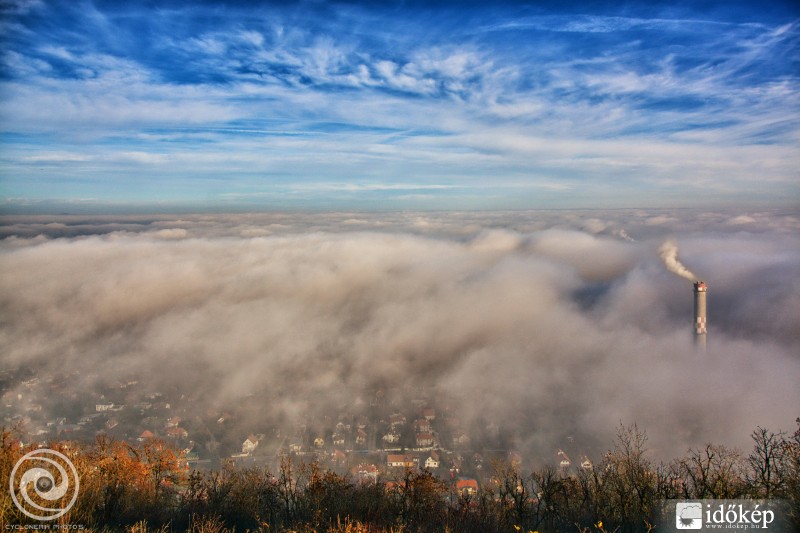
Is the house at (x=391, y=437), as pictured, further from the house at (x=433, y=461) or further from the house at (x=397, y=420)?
the house at (x=433, y=461)

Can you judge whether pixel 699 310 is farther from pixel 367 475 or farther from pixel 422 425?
pixel 367 475

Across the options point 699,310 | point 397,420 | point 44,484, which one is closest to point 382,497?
point 44,484

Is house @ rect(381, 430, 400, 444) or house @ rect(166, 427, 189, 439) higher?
house @ rect(166, 427, 189, 439)

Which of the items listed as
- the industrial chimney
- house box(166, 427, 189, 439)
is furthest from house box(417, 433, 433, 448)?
the industrial chimney

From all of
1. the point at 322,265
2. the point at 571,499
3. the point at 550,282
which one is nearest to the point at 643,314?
the point at 550,282

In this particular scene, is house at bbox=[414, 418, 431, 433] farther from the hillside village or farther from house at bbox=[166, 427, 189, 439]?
house at bbox=[166, 427, 189, 439]

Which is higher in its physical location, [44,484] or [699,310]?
[44,484]

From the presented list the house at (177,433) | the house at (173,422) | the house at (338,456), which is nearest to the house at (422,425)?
the house at (338,456)
